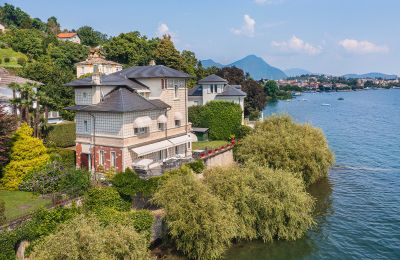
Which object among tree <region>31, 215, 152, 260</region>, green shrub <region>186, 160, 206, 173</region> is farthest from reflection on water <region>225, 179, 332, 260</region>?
green shrub <region>186, 160, 206, 173</region>

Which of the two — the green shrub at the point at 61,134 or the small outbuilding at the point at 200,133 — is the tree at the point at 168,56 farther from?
the green shrub at the point at 61,134

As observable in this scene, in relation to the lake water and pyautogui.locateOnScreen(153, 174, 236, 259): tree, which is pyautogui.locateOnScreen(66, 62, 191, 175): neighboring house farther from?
the lake water

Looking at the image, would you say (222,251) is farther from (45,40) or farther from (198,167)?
(45,40)

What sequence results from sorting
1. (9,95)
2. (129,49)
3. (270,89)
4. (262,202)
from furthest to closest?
(270,89) < (129,49) < (9,95) < (262,202)

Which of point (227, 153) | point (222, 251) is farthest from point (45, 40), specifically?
point (222, 251)

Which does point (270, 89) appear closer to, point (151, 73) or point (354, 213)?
point (151, 73)

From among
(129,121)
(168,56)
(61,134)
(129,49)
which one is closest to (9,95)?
(61,134)
